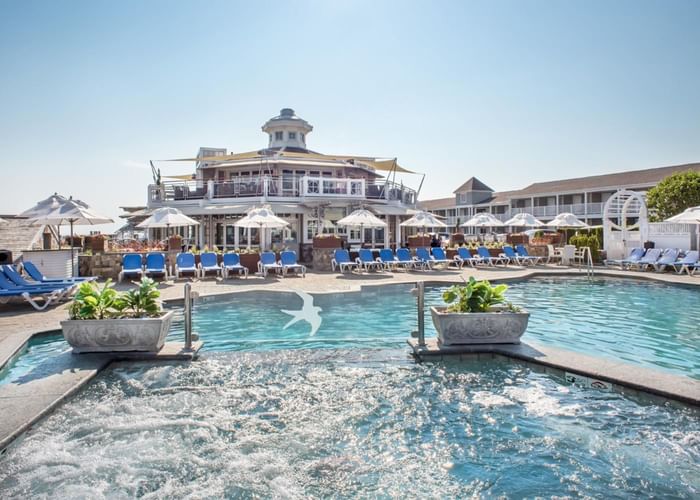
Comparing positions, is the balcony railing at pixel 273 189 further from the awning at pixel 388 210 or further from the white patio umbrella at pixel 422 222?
the white patio umbrella at pixel 422 222

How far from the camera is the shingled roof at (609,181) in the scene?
40.7 meters

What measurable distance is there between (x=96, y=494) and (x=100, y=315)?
3617mm

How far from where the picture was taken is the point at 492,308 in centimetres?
685

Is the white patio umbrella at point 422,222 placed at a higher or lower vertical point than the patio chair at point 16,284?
higher

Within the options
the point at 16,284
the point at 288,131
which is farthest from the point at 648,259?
the point at 288,131

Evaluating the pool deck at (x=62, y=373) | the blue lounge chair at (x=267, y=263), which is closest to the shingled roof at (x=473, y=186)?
the blue lounge chair at (x=267, y=263)

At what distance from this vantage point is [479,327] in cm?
657

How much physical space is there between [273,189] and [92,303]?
18.9 metres

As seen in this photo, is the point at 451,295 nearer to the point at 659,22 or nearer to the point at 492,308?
the point at 492,308

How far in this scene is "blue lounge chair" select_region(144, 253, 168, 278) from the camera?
50.5 feet


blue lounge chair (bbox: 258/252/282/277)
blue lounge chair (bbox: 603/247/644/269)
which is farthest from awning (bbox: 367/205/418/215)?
→ blue lounge chair (bbox: 603/247/644/269)

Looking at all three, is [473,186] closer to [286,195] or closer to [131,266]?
[286,195]

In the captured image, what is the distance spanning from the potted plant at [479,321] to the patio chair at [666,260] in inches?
623

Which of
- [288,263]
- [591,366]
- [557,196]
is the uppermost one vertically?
[557,196]
